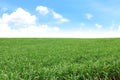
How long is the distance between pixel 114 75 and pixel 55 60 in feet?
11.5

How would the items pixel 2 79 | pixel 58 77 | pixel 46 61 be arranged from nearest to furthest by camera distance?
1. pixel 2 79
2. pixel 58 77
3. pixel 46 61

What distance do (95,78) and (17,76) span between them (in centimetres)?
258

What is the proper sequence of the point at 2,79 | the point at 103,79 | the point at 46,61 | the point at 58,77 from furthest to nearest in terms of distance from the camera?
the point at 46,61 → the point at 103,79 → the point at 58,77 → the point at 2,79

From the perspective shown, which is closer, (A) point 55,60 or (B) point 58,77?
(B) point 58,77

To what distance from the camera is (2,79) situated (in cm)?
757

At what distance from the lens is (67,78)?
8.47 m

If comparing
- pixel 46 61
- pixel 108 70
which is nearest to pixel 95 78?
pixel 108 70

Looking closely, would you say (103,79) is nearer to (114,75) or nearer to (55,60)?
(114,75)

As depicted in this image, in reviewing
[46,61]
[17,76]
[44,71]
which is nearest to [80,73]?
[44,71]

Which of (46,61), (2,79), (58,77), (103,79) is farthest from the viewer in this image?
(46,61)

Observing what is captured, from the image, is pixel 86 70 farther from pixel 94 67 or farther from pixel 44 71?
pixel 44 71

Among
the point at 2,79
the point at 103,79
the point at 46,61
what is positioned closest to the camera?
the point at 2,79

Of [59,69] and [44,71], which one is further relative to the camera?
[59,69]

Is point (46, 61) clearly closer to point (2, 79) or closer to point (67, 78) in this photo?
point (67, 78)
